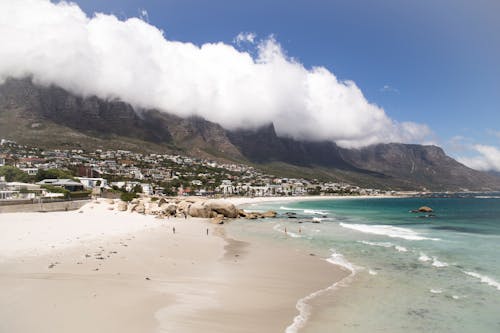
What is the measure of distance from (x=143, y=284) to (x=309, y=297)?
7.38 meters

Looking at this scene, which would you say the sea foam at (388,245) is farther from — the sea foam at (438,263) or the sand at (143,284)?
the sand at (143,284)

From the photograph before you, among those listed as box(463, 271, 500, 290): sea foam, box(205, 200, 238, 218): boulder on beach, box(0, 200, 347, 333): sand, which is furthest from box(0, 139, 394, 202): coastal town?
box(463, 271, 500, 290): sea foam

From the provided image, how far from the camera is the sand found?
10.0 m

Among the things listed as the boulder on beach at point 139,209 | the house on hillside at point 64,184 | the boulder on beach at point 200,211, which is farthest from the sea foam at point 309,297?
the house on hillside at point 64,184

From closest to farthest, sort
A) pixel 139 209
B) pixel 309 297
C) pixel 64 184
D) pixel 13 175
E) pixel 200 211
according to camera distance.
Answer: pixel 309 297 → pixel 139 209 → pixel 200 211 → pixel 64 184 → pixel 13 175

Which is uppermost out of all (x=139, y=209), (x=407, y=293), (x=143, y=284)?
(x=143, y=284)

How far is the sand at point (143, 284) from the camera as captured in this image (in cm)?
1000

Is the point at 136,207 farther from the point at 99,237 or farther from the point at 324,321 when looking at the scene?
the point at 324,321

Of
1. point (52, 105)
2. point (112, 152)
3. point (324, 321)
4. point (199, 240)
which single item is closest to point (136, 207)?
point (199, 240)

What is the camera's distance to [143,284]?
1431 centimetres

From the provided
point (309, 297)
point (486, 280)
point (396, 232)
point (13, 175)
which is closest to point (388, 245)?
point (486, 280)

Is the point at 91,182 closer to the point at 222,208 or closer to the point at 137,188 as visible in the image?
the point at 137,188

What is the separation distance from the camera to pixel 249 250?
26641 mm

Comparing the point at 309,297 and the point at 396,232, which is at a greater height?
the point at 309,297
